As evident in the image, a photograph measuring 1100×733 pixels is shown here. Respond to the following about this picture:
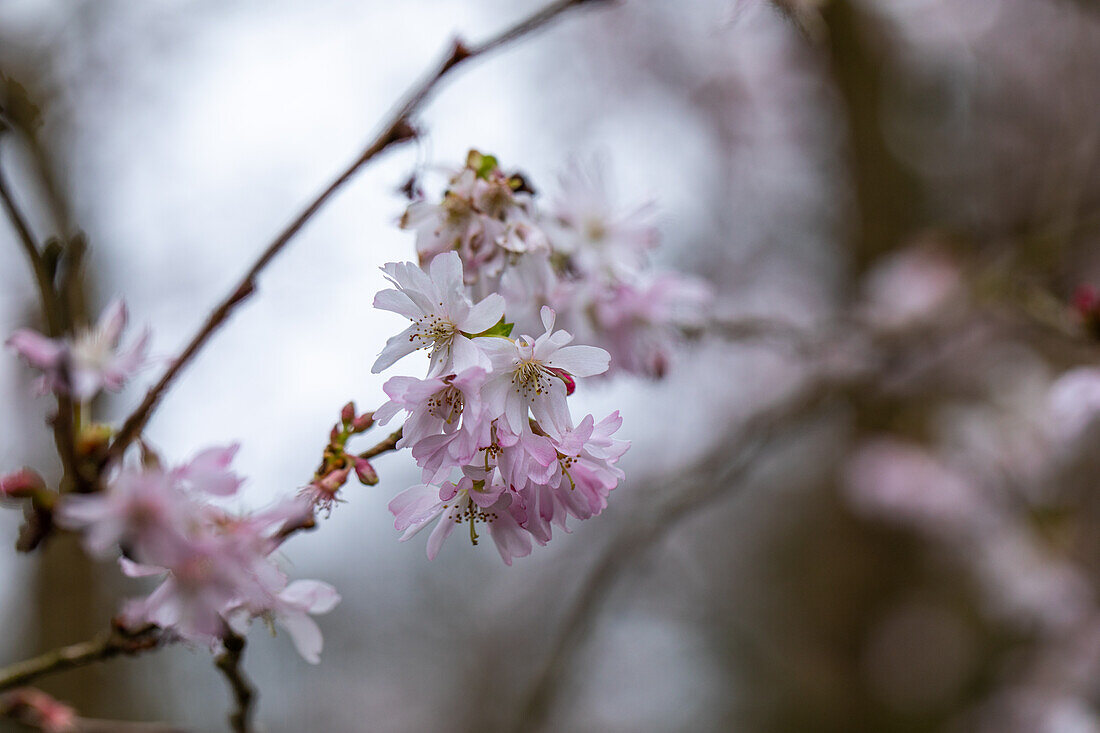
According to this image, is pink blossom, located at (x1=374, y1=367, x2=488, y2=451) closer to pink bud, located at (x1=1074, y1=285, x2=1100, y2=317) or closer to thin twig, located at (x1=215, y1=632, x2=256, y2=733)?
thin twig, located at (x1=215, y1=632, x2=256, y2=733)

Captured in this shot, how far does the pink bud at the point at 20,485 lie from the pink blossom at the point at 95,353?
68mm

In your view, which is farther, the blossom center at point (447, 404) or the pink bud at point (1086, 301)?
the pink bud at point (1086, 301)

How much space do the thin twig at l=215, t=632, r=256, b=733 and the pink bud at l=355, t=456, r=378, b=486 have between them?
0.54ft

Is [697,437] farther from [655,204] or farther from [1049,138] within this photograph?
[655,204]

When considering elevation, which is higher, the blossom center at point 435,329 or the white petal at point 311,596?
the blossom center at point 435,329

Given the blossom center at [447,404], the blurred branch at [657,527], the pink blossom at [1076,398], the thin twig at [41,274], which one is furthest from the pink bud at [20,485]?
the pink blossom at [1076,398]

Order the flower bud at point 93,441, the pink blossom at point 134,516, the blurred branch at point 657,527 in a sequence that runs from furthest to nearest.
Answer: the blurred branch at point 657,527, the flower bud at point 93,441, the pink blossom at point 134,516

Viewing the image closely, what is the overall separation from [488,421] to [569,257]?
1.03ft

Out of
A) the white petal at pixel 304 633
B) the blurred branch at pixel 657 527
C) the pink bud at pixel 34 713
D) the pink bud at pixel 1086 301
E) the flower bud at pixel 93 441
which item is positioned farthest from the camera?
the blurred branch at pixel 657 527

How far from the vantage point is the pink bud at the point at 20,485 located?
58 cm

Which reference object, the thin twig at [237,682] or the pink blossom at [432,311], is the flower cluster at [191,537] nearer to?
the thin twig at [237,682]

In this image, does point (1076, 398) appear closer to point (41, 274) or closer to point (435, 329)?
point (435, 329)

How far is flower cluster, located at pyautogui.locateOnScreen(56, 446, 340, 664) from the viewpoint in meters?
0.52

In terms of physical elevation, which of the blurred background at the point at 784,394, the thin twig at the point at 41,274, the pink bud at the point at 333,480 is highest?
the thin twig at the point at 41,274
